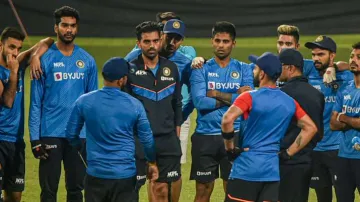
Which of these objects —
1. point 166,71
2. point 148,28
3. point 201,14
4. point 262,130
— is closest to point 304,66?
point 166,71

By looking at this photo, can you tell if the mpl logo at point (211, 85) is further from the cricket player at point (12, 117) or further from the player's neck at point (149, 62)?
the cricket player at point (12, 117)

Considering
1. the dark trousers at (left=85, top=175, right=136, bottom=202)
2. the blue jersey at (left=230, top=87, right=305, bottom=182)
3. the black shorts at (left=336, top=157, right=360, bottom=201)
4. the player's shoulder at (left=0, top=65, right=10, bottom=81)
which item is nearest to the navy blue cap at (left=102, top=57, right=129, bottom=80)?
the dark trousers at (left=85, top=175, right=136, bottom=202)

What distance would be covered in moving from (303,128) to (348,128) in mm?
1311

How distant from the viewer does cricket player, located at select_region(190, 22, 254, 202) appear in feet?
31.5

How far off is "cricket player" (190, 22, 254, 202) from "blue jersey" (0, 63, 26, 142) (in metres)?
1.94

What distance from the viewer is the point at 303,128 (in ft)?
26.7

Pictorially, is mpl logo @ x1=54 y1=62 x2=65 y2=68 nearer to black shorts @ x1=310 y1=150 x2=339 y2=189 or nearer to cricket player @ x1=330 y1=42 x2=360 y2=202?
cricket player @ x1=330 y1=42 x2=360 y2=202

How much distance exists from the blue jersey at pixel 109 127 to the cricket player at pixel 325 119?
2.87 meters

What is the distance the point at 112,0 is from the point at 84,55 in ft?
36.4

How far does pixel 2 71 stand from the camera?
9.33 meters

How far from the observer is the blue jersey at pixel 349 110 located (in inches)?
365

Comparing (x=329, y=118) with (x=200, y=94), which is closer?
(x=200, y=94)

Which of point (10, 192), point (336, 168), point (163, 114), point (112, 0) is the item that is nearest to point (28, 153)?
point (10, 192)

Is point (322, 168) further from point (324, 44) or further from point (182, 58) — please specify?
point (182, 58)
